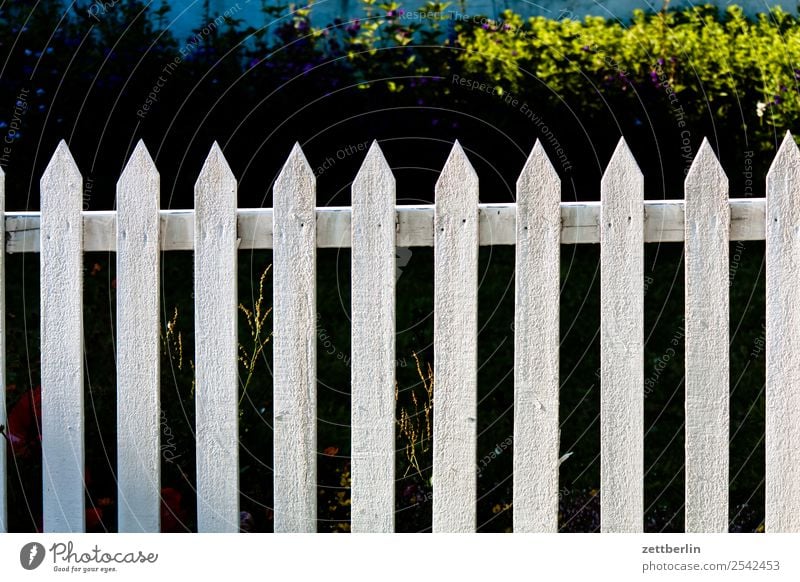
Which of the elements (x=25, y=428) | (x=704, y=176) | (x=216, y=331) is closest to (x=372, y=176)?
(x=216, y=331)

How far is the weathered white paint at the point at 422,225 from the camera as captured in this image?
8.40 feet

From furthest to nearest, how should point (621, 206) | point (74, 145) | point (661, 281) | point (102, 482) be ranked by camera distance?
point (661, 281), point (74, 145), point (102, 482), point (621, 206)

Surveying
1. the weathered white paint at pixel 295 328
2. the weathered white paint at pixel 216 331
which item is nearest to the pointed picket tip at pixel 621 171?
the weathered white paint at pixel 295 328

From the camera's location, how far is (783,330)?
105 inches

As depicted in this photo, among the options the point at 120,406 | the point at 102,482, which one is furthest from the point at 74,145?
the point at 120,406

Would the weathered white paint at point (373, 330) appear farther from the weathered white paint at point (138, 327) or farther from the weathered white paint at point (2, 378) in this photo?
the weathered white paint at point (2, 378)

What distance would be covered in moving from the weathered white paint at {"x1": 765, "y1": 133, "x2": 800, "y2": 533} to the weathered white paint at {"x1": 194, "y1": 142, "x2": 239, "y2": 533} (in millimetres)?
1493

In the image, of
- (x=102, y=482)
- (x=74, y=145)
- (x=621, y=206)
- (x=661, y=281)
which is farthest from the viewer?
(x=661, y=281)

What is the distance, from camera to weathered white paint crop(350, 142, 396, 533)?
8.34 feet

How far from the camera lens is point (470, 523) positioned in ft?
8.72

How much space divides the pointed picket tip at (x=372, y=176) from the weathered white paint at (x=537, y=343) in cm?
36

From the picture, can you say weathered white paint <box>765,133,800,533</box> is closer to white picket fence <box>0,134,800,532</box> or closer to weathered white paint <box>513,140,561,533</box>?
white picket fence <box>0,134,800,532</box>

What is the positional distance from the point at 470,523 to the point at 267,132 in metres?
1.91
